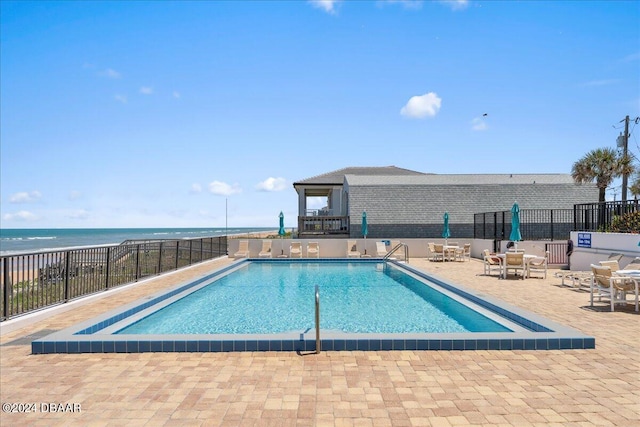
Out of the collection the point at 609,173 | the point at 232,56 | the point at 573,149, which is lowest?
the point at 609,173

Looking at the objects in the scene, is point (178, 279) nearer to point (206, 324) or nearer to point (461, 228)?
point (206, 324)

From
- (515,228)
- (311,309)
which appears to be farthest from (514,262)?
(311,309)

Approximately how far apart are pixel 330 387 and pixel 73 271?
624 centimetres

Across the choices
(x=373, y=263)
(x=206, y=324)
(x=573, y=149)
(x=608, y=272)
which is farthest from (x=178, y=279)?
(x=573, y=149)

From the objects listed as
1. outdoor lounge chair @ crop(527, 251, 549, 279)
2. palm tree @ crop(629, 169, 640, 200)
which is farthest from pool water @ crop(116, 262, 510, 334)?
palm tree @ crop(629, 169, 640, 200)

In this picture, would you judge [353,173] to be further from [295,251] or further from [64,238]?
[64,238]

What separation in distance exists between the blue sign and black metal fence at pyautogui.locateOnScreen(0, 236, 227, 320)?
13.3m

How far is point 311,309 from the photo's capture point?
7938mm

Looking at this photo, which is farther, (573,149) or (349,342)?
(573,149)

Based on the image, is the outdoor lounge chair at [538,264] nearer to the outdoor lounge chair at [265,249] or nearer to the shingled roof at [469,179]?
the shingled roof at [469,179]

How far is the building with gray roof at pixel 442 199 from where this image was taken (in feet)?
69.1

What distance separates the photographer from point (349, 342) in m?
4.58

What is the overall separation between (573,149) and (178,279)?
66.1 ft

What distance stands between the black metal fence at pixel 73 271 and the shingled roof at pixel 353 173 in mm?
15225
